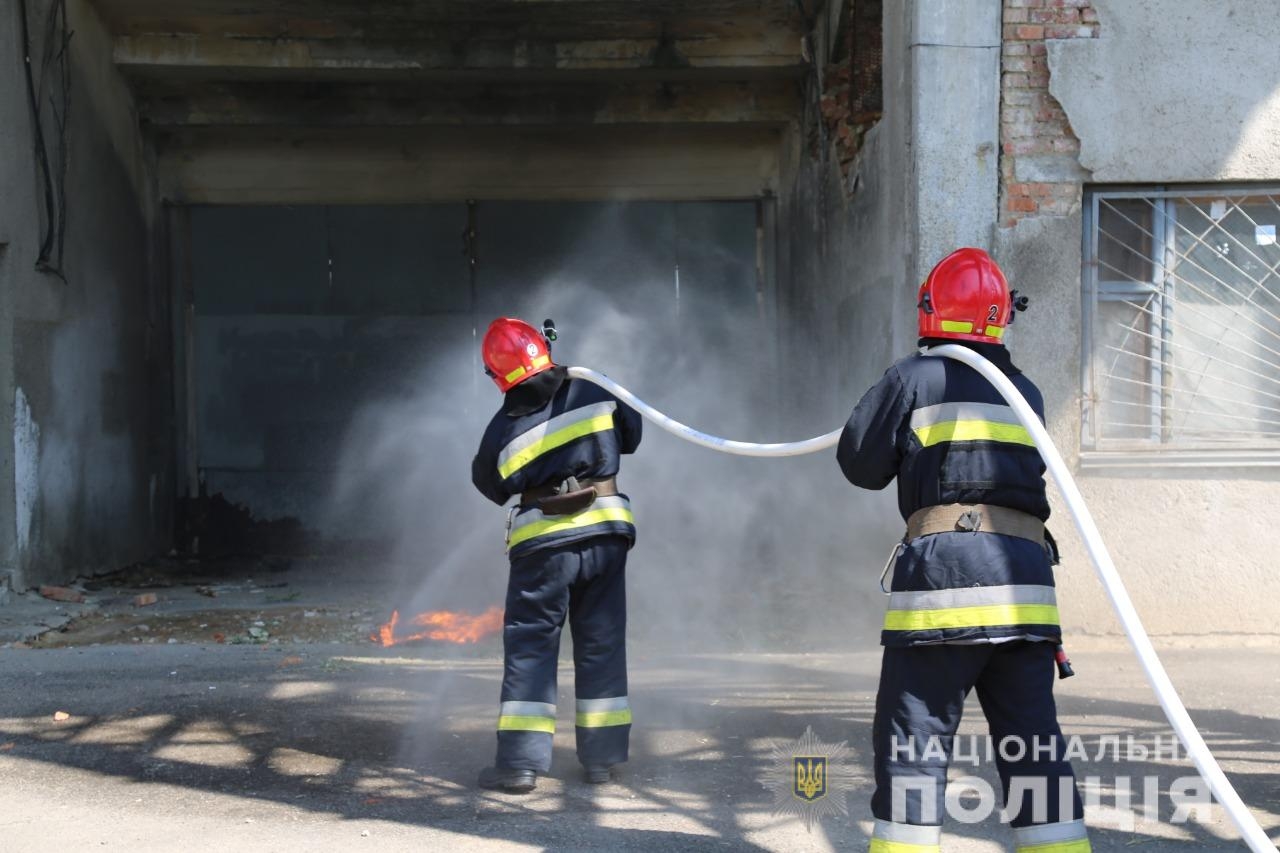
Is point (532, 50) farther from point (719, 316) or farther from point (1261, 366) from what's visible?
point (1261, 366)

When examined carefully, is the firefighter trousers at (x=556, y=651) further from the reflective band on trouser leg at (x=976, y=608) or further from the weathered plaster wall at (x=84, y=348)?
the weathered plaster wall at (x=84, y=348)

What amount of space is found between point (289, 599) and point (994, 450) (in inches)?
272

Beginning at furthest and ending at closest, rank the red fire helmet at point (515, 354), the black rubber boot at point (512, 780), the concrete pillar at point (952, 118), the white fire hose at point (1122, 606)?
the concrete pillar at point (952, 118)
the red fire helmet at point (515, 354)
the black rubber boot at point (512, 780)
the white fire hose at point (1122, 606)

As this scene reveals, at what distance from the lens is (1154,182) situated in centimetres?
671

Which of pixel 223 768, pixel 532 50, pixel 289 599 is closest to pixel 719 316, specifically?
pixel 532 50

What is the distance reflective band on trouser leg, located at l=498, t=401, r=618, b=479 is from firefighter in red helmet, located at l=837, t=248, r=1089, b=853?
147 cm

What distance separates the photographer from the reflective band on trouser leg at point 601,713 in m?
4.60

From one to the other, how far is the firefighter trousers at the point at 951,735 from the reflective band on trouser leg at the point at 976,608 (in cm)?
7

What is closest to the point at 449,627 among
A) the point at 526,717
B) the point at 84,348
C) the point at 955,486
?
the point at 526,717

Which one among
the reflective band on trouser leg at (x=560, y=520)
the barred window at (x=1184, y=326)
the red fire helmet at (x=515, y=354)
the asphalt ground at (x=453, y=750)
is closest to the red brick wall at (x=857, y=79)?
the barred window at (x=1184, y=326)

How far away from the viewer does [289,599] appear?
30.0ft

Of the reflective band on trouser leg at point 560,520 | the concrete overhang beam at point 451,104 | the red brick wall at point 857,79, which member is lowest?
the reflective band on trouser leg at point 560,520

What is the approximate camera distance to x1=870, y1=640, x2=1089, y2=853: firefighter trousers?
319 cm

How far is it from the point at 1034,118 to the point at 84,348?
7.02 metres
